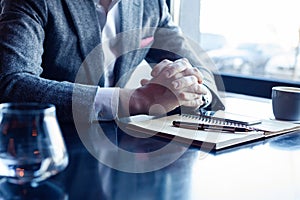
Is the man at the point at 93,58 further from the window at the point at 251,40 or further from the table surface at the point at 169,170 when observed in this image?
the window at the point at 251,40

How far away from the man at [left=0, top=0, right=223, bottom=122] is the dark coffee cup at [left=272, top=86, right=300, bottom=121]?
0.17m

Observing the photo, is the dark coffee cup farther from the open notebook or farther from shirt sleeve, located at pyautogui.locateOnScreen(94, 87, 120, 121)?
shirt sleeve, located at pyautogui.locateOnScreen(94, 87, 120, 121)

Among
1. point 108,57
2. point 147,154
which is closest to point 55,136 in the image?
point 147,154

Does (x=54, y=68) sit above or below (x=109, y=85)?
above

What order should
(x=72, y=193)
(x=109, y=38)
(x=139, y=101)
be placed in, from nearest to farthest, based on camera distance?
(x=72, y=193) → (x=139, y=101) → (x=109, y=38)

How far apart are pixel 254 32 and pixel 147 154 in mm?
1231

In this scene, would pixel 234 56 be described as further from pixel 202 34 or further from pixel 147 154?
pixel 147 154

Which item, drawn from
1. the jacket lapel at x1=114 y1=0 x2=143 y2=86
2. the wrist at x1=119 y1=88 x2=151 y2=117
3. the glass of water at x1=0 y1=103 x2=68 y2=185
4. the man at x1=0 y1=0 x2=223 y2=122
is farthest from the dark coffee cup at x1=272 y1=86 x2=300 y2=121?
the glass of water at x1=0 y1=103 x2=68 y2=185

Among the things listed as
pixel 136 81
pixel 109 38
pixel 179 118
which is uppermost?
pixel 109 38

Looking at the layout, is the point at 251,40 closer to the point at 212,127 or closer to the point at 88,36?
the point at 88,36

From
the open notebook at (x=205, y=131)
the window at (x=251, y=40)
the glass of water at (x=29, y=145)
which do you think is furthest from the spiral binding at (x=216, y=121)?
the window at (x=251, y=40)

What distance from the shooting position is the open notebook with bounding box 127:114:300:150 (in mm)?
889

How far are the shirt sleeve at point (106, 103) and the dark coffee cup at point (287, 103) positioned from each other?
432mm

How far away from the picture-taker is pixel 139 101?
3.54ft
